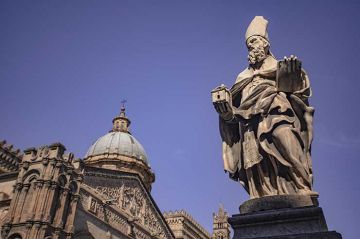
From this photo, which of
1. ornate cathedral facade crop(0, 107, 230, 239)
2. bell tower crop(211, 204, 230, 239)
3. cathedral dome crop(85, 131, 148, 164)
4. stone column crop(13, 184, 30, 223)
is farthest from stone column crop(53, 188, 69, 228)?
bell tower crop(211, 204, 230, 239)

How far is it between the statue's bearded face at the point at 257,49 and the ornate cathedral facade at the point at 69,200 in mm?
17247

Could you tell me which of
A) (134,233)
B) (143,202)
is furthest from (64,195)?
(143,202)

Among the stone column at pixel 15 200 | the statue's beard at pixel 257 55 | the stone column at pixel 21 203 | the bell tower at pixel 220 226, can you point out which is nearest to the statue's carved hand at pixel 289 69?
the statue's beard at pixel 257 55

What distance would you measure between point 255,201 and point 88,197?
2231cm

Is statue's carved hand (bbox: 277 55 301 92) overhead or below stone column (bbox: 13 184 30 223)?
below

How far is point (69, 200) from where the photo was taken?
21641 millimetres

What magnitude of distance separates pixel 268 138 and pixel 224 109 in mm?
611

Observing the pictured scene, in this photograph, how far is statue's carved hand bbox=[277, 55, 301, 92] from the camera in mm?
4160

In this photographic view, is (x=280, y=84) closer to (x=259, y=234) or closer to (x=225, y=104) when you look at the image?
(x=225, y=104)

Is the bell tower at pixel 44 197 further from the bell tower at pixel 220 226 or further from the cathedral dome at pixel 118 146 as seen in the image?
the bell tower at pixel 220 226

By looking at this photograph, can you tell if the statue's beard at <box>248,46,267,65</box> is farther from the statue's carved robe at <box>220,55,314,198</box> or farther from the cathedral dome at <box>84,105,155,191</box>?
the cathedral dome at <box>84,105,155,191</box>

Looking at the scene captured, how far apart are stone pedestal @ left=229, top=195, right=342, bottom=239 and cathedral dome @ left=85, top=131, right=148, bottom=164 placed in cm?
3780

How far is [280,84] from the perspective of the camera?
4.37 m

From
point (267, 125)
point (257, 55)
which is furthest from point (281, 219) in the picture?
point (257, 55)
